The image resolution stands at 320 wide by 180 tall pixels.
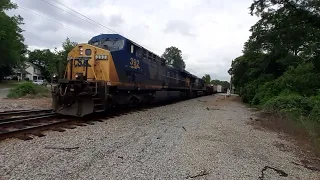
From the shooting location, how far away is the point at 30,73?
8888 cm

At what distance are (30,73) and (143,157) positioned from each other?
305ft

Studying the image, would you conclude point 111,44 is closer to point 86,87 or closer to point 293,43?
point 86,87

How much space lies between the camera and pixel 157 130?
8695 millimetres

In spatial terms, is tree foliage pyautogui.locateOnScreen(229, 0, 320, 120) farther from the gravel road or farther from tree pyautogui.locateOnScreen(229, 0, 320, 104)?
the gravel road

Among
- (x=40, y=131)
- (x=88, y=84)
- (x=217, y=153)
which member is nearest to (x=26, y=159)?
(x=40, y=131)

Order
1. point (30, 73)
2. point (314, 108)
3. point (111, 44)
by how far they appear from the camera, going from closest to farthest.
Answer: point (111, 44)
point (314, 108)
point (30, 73)

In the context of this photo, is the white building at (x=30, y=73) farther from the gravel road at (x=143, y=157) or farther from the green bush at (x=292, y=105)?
the gravel road at (x=143, y=157)

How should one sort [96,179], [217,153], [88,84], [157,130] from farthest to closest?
[88,84], [157,130], [217,153], [96,179]

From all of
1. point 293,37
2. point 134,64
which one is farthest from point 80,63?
point 293,37

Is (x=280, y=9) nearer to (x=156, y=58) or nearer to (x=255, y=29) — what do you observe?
(x=255, y=29)

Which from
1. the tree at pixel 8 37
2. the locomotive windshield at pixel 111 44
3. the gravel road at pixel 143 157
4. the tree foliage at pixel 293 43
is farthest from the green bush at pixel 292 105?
the tree at pixel 8 37

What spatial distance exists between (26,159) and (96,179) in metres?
1.59

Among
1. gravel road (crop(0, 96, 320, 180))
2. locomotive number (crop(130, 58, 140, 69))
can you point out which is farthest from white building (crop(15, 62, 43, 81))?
gravel road (crop(0, 96, 320, 180))

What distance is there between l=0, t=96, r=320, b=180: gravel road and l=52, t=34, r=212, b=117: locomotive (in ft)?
7.43
